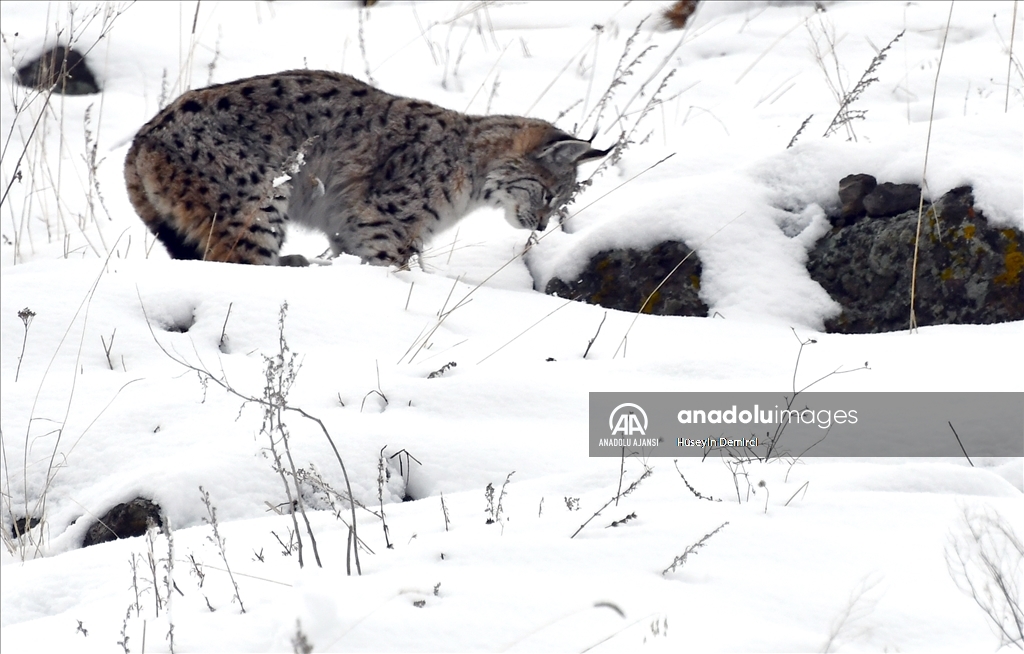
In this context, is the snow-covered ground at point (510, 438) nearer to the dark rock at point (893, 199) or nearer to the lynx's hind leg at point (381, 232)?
the dark rock at point (893, 199)

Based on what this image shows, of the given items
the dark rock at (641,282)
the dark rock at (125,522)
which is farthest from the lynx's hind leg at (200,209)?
the dark rock at (125,522)

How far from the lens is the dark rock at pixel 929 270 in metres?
4.40

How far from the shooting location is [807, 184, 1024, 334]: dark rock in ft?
14.4

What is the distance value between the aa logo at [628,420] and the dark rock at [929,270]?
1644 mm

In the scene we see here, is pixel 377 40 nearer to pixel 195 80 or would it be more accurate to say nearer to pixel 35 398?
pixel 195 80

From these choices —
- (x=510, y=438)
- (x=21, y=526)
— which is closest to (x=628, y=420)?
(x=510, y=438)

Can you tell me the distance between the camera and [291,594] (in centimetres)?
204

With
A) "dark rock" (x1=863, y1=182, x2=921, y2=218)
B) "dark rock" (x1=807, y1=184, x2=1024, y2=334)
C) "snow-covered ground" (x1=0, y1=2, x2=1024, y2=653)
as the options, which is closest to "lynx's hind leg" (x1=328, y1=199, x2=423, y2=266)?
"snow-covered ground" (x1=0, y1=2, x2=1024, y2=653)

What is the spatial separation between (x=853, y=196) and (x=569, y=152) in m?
1.93

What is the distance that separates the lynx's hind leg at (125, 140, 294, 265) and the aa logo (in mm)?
2740

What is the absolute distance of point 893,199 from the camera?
15.6ft

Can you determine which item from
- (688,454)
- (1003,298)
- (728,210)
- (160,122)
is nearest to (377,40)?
(160,122)

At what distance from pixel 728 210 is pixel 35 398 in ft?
10.8

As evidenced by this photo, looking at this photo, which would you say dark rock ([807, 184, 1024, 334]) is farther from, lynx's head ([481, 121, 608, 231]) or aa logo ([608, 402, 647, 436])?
lynx's head ([481, 121, 608, 231])
